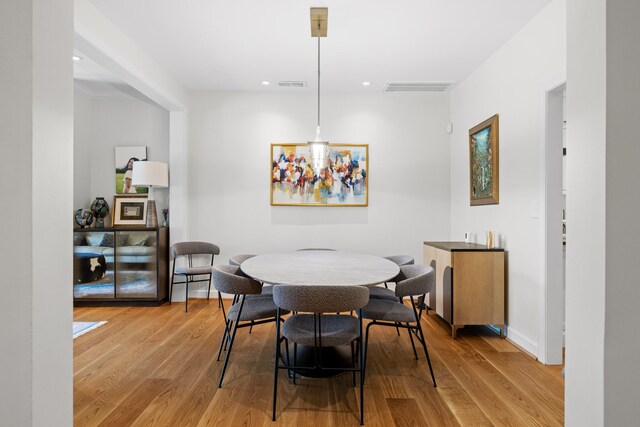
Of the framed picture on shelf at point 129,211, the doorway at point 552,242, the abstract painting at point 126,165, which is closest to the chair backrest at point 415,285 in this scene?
the doorway at point 552,242

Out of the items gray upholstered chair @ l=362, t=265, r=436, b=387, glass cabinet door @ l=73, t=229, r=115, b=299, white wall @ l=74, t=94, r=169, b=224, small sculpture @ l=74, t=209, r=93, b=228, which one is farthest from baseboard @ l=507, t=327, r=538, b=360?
small sculpture @ l=74, t=209, r=93, b=228

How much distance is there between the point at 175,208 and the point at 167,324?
1.55m

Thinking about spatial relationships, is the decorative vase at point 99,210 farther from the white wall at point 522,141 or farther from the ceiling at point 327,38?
the white wall at point 522,141

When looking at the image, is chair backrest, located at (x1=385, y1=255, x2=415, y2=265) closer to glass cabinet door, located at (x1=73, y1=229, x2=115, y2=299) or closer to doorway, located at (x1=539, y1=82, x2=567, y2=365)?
doorway, located at (x1=539, y1=82, x2=567, y2=365)

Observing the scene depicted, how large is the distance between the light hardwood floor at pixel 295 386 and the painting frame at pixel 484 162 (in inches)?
56.2

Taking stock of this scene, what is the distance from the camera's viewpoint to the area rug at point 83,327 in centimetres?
354

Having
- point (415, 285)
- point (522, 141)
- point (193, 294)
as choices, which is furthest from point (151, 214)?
point (522, 141)

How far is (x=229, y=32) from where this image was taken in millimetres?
3260

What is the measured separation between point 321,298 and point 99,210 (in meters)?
4.13

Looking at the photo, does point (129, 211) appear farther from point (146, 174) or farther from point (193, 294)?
point (193, 294)
